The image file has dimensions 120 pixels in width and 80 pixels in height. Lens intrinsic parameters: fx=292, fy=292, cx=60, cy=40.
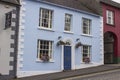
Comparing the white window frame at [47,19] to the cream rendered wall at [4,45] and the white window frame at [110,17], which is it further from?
the white window frame at [110,17]

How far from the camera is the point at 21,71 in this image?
1988cm

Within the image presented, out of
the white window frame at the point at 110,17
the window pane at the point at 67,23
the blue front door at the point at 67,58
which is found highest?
the white window frame at the point at 110,17

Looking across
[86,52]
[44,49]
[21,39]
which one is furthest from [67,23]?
[21,39]

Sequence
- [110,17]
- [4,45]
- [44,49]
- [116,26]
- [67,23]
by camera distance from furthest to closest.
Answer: [116,26] < [110,17] < [67,23] < [44,49] < [4,45]

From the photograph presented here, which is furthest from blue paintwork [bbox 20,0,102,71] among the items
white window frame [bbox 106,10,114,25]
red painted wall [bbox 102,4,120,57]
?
white window frame [bbox 106,10,114,25]

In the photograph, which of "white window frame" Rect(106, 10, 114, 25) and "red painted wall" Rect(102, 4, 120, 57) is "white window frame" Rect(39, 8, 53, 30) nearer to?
"red painted wall" Rect(102, 4, 120, 57)

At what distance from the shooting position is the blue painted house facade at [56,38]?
20.5m

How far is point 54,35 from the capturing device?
2247 centimetres

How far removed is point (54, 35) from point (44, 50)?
60.2 inches

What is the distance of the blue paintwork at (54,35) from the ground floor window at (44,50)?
1.07 ft

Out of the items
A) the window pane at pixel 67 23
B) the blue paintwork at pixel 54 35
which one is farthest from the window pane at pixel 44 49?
the window pane at pixel 67 23

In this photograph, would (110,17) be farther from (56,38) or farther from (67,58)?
(56,38)

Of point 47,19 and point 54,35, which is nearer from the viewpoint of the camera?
point 47,19

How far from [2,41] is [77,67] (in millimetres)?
7516
